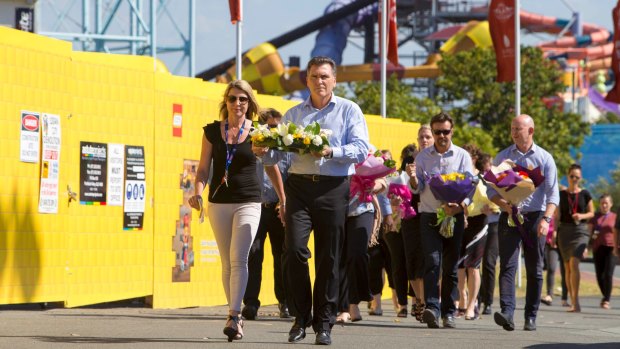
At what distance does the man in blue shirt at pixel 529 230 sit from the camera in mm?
13234

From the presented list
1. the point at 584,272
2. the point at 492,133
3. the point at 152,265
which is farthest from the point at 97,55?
the point at 492,133

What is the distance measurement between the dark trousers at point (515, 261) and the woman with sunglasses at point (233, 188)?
299 cm

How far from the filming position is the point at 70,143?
14.3 m

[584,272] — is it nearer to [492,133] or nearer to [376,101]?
[492,133]

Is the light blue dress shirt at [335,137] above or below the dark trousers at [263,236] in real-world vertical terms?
above

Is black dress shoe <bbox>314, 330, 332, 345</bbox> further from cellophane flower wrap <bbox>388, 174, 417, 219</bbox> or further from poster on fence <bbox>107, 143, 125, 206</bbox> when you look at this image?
poster on fence <bbox>107, 143, 125, 206</bbox>

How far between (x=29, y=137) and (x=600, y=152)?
63.7 meters

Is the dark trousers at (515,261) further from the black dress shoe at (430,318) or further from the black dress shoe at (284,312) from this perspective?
the black dress shoe at (284,312)

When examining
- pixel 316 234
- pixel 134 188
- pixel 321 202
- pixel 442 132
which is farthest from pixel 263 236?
pixel 321 202

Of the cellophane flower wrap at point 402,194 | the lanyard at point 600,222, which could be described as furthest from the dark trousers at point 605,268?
the cellophane flower wrap at point 402,194

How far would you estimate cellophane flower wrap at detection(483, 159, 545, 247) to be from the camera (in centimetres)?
1313

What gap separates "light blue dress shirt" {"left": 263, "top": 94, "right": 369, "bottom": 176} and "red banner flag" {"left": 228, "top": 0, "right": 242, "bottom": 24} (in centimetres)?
997

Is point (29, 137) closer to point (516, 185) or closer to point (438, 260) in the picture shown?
point (438, 260)

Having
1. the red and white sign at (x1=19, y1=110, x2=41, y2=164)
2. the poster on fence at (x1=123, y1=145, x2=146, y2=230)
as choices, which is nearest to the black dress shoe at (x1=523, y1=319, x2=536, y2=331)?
the poster on fence at (x1=123, y1=145, x2=146, y2=230)
